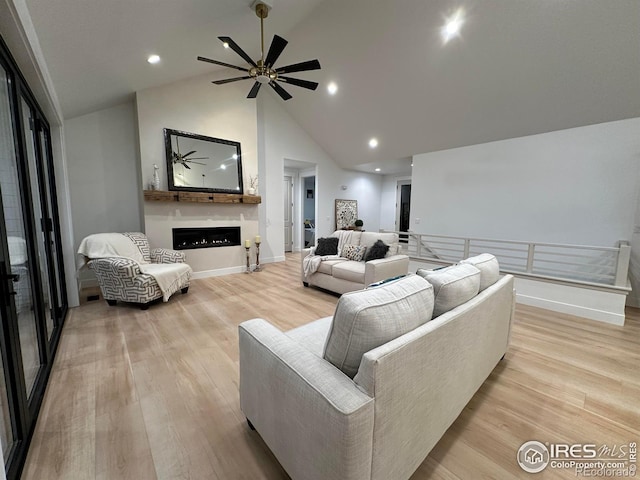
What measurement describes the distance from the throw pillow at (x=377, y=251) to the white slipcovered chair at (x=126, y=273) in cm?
261

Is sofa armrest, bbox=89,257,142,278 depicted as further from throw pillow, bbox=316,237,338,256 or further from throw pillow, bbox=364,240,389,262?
throw pillow, bbox=364,240,389,262

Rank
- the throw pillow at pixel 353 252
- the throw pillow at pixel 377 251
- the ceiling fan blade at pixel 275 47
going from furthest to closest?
the throw pillow at pixel 353 252
the throw pillow at pixel 377 251
the ceiling fan blade at pixel 275 47

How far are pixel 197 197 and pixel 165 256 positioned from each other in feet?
3.68

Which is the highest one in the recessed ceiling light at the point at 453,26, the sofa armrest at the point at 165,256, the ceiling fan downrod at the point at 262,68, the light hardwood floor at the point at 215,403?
the recessed ceiling light at the point at 453,26

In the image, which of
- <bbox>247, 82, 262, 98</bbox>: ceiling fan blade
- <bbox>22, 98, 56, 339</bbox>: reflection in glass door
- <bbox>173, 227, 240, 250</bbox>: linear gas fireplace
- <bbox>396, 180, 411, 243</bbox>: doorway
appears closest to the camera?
<bbox>22, 98, 56, 339</bbox>: reflection in glass door

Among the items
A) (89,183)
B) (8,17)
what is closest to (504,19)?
(8,17)

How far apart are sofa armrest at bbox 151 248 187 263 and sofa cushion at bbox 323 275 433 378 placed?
12.2ft

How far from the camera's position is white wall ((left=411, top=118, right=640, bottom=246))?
372 cm

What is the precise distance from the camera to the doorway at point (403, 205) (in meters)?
8.18

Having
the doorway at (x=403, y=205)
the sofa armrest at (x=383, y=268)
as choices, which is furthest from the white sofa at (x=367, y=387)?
the doorway at (x=403, y=205)

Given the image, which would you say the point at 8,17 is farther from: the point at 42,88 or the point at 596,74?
the point at 596,74

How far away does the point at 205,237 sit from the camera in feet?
16.0

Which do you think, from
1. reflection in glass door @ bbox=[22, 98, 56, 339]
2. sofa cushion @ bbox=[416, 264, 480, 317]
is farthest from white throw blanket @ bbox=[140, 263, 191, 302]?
sofa cushion @ bbox=[416, 264, 480, 317]

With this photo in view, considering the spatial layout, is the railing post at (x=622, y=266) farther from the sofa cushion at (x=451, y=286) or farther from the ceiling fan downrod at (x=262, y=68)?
the ceiling fan downrod at (x=262, y=68)
